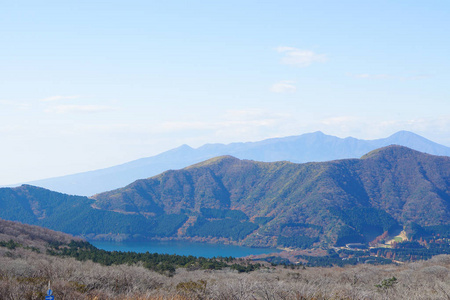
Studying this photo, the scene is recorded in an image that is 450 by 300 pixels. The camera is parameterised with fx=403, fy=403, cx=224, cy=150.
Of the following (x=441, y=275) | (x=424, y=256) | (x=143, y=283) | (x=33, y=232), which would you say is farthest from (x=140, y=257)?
(x=424, y=256)

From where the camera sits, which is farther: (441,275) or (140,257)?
(140,257)

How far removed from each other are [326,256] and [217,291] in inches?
6912

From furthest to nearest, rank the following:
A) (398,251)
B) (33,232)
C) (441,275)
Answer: (398,251) → (33,232) → (441,275)

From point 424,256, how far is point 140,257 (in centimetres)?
15018

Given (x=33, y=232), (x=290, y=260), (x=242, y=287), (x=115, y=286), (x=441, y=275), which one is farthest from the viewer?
(x=290, y=260)

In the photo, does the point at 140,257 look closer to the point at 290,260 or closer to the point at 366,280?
the point at 366,280

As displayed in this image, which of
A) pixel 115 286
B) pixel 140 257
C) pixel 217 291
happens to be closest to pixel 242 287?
pixel 217 291

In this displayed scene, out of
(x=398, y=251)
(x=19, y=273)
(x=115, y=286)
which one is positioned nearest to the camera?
(x=115, y=286)

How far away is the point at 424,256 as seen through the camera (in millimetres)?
182125

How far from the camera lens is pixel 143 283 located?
38750 mm

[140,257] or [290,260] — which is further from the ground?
[140,257]

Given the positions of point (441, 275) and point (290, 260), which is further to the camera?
point (290, 260)

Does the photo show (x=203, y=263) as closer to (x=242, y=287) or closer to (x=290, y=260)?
(x=242, y=287)

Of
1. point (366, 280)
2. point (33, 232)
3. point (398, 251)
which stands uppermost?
point (33, 232)
